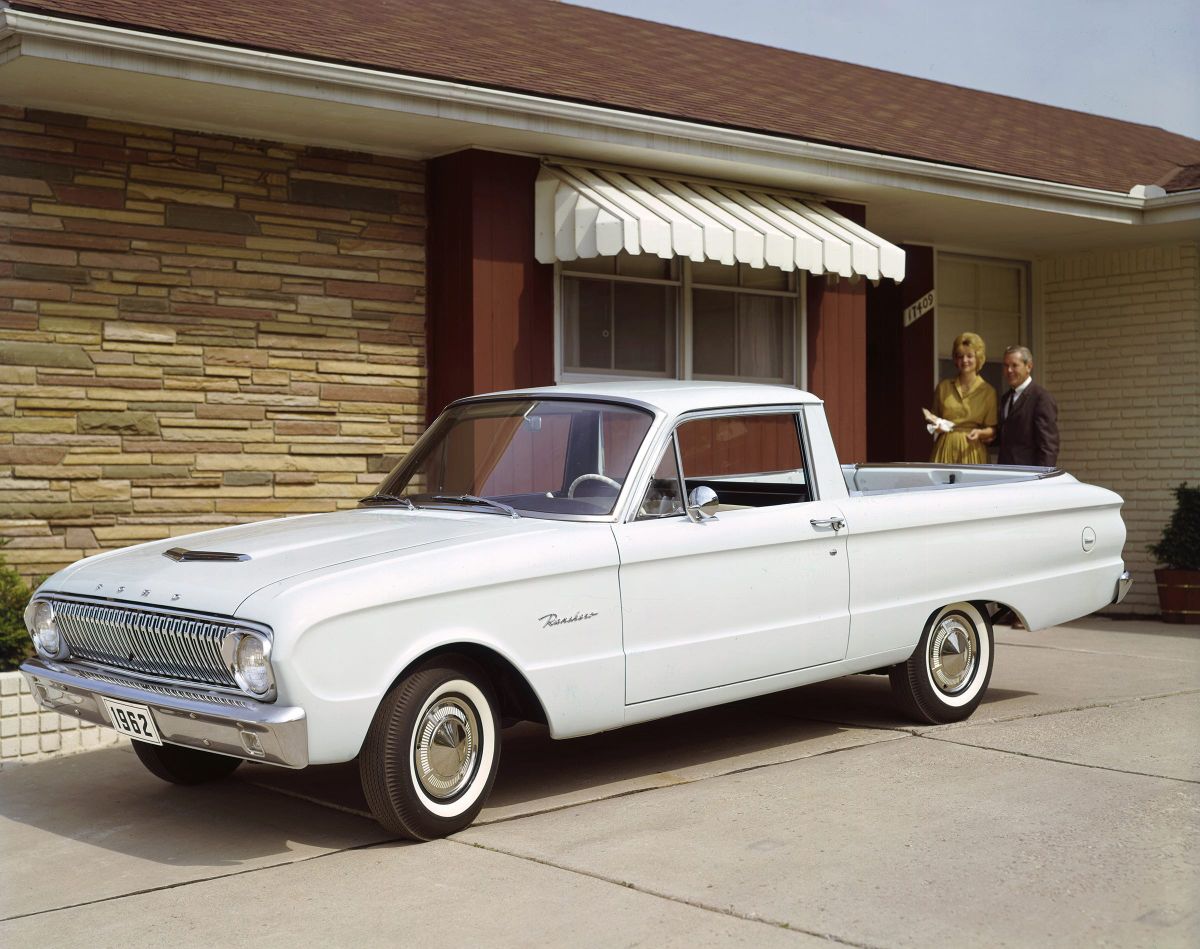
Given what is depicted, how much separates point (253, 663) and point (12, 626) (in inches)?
A: 114

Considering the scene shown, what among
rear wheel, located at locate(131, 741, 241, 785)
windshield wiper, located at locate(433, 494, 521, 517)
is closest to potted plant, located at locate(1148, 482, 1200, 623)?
windshield wiper, located at locate(433, 494, 521, 517)

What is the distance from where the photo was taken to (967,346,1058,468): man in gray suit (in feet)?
32.1

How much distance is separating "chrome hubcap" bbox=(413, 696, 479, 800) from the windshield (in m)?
0.98

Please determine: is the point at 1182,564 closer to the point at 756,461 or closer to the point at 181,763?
the point at 756,461

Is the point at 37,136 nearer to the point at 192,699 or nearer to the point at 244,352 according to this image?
the point at 244,352

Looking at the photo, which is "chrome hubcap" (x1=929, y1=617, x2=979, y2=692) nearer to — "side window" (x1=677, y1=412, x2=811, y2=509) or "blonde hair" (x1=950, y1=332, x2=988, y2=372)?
"side window" (x1=677, y1=412, x2=811, y2=509)

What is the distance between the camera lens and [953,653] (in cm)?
671

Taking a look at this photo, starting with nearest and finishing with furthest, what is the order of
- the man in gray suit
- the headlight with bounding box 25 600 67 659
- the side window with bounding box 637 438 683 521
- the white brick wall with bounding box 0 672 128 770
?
the headlight with bounding box 25 600 67 659 < the side window with bounding box 637 438 683 521 < the white brick wall with bounding box 0 672 128 770 < the man in gray suit

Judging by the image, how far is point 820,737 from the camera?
645 centimetres

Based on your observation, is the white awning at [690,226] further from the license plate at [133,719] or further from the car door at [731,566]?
the license plate at [133,719]

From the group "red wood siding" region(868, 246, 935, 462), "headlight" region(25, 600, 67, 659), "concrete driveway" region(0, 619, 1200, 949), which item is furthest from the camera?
"red wood siding" region(868, 246, 935, 462)

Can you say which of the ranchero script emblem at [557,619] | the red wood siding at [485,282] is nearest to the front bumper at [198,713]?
the ranchero script emblem at [557,619]

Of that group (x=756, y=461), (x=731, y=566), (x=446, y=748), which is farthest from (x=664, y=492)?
(x=446, y=748)

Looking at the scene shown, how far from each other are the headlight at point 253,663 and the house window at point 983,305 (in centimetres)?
988
